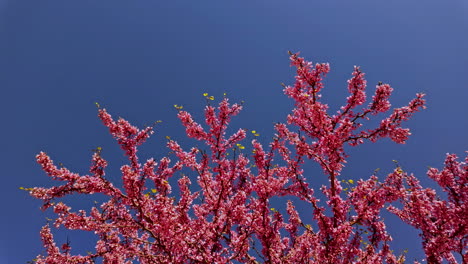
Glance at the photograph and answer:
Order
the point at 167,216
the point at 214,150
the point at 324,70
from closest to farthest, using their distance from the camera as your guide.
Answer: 1. the point at 167,216
2. the point at 324,70
3. the point at 214,150

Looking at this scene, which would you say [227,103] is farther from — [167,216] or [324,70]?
[167,216]

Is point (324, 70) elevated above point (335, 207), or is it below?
above

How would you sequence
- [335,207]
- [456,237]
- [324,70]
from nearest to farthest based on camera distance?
1. [335,207]
2. [456,237]
3. [324,70]

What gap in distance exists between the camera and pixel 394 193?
6090 mm

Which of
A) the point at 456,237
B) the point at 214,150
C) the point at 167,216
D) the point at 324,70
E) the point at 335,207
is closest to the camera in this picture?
the point at 167,216

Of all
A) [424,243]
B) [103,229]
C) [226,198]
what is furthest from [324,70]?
[103,229]

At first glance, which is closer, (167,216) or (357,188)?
(167,216)

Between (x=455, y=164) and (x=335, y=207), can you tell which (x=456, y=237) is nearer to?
(x=455, y=164)

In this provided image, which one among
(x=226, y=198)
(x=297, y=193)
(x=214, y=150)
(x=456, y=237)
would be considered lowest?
(x=456, y=237)

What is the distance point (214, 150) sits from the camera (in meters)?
8.42

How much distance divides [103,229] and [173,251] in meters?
2.22

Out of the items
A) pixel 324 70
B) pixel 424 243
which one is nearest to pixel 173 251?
pixel 324 70

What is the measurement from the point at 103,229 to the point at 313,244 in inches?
236

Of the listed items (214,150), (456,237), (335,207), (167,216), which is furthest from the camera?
(214,150)
